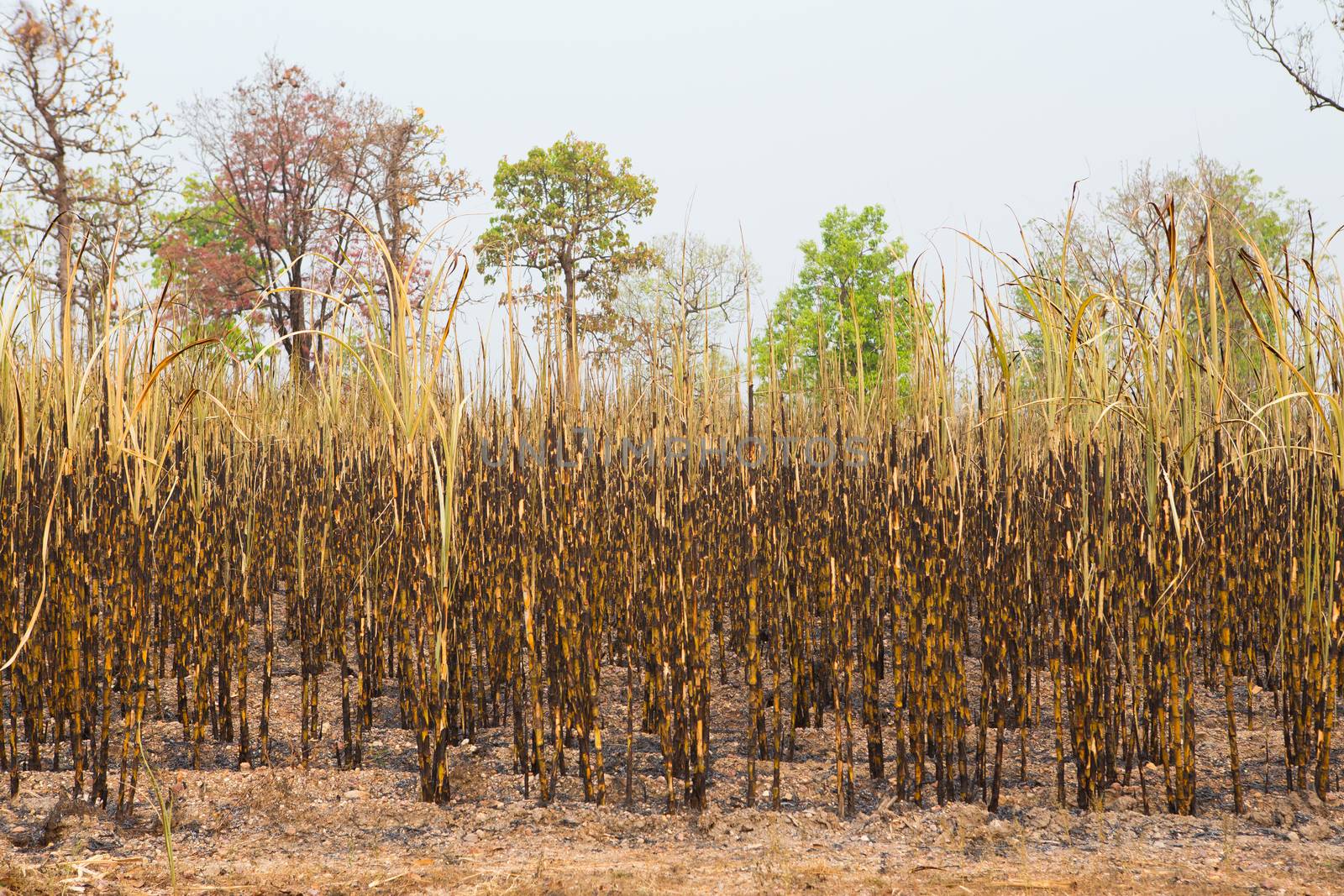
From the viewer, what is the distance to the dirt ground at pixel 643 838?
1.88 m

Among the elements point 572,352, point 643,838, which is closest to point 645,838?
point 643,838

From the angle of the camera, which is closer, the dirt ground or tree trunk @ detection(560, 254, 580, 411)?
the dirt ground

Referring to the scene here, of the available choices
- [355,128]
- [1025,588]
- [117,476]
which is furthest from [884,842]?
[355,128]

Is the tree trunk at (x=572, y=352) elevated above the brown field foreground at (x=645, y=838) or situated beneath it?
Result: elevated above

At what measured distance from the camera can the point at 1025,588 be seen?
96.2 inches

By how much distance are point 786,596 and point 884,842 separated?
3.12 ft

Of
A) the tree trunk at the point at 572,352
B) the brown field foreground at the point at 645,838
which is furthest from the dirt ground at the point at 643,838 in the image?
the tree trunk at the point at 572,352

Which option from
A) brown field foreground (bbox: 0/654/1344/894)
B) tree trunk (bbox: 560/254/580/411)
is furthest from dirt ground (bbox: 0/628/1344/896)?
tree trunk (bbox: 560/254/580/411)

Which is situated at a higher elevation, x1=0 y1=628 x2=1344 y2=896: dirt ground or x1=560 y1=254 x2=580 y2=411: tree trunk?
x1=560 y1=254 x2=580 y2=411: tree trunk

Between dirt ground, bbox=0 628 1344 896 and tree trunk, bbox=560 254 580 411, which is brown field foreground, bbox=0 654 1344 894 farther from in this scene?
tree trunk, bbox=560 254 580 411

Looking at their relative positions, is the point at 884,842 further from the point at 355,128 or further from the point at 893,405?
the point at 355,128

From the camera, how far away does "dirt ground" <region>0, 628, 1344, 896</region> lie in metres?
1.88

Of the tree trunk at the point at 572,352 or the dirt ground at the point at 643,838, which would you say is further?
the tree trunk at the point at 572,352

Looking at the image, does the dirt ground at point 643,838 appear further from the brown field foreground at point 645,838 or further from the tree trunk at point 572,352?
the tree trunk at point 572,352
